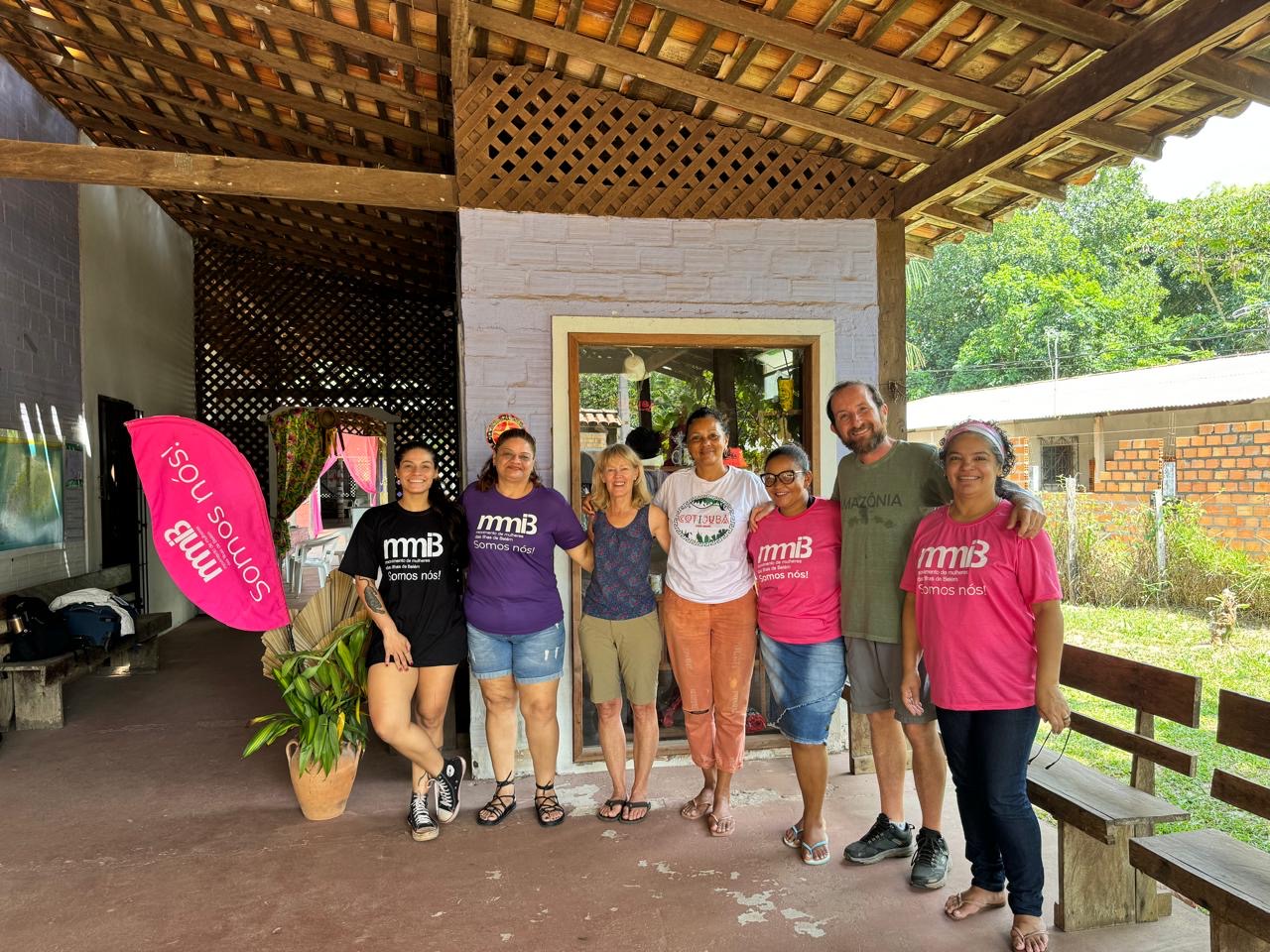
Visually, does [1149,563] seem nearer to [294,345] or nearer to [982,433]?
[982,433]

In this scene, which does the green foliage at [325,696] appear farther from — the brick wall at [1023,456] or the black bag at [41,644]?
the brick wall at [1023,456]

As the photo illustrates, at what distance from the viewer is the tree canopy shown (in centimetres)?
1733

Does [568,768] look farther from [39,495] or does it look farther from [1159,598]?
[1159,598]

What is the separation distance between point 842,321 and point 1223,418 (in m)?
6.04

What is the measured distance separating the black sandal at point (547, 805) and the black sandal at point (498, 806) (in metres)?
0.10

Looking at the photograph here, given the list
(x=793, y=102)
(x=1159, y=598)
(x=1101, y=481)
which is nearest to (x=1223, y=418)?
(x=1101, y=481)

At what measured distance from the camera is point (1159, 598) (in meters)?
6.88

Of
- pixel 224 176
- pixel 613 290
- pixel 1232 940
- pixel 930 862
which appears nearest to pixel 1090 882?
pixel 930 862

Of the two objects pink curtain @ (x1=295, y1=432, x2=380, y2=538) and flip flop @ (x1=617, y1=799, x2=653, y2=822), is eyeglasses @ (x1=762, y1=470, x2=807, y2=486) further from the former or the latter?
pink curtain @ (x1=295, y1=432, x2=380, y2=538)

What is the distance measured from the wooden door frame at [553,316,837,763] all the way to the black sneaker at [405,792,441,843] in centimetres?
79

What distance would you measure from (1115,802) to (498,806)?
2.03 m

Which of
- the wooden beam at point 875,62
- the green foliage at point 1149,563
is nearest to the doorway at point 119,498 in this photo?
the wooden beam at point 875,62

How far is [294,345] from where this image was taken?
8789 millimetres

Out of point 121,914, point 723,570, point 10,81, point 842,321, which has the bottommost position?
point 121,914
